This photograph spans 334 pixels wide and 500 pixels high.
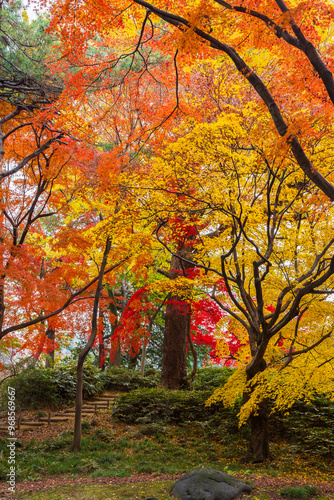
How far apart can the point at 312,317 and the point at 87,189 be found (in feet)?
18.6

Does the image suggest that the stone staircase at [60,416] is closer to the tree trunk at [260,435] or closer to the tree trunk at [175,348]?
the tree trunk at [175,348]

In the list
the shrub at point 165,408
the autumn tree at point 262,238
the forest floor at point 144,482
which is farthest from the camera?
the shrub at point 165,408

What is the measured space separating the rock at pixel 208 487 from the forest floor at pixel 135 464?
17cm

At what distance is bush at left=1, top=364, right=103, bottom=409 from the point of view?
452 inches

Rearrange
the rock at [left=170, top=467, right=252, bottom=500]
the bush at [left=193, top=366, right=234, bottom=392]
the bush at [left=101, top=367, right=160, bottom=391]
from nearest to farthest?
1. the rock at [left=170, top=467, right=252, bottom=500]
2. the bush at [left=193, top=366, right=234, bottom=392]
3. the bush at [left=101, top=367, right=160, bottom=391]

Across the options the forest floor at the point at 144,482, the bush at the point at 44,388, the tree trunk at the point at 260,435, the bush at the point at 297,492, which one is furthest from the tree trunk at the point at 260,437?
the bush at the point at 44,388

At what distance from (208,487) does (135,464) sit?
2513 millimetres

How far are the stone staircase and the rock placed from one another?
5.75 m

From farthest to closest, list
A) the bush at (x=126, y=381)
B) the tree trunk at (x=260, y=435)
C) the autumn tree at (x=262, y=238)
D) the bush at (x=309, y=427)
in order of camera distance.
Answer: the bush at (x=126, y=381) < the bush at (x=309, y=427) < the tree trunk at (x=260, y=435) < the autumn tree at (x=262, y=238)

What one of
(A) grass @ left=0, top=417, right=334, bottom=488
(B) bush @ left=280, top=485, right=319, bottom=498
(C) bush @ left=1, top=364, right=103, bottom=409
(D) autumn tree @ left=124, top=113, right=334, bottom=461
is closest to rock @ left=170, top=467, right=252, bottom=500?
(B) bush @ left=280, top=485, right=319, bottom=498

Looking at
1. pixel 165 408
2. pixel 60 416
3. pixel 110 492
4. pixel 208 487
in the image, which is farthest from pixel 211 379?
pixel 208 487

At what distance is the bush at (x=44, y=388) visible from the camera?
11492 mm

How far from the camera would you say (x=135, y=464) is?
24.5 feet

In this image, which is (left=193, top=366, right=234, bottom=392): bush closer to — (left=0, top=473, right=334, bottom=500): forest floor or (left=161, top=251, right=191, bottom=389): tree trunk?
(left=161, top=251, right=191, bottom=389): tree trunk
